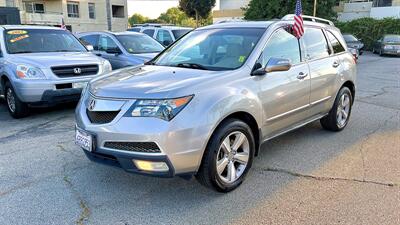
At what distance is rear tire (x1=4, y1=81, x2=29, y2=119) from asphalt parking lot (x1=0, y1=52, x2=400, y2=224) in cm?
129

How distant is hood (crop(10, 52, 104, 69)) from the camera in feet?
21.7

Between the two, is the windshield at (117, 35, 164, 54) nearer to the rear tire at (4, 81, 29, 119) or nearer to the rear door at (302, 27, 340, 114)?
the rear tire at (4, 81, 29, 119)

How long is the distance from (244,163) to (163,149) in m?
1.08

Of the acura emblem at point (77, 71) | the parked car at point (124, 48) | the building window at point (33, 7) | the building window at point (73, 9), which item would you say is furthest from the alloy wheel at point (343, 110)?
the building window at point (33, 7)

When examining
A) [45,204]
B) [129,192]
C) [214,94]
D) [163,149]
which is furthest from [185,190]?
[45,204]

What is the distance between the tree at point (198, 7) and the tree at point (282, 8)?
21323mm

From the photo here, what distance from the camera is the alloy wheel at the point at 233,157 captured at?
142 inches

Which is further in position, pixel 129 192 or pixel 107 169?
pixel 107 169

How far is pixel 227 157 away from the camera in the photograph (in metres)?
3.68

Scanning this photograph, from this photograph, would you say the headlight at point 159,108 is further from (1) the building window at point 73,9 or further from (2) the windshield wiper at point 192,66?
(1) the building window at point 73,9

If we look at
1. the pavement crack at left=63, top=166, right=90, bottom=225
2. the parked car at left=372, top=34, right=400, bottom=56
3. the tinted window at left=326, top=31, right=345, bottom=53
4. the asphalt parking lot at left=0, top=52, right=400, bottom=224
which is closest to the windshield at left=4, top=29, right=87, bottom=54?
the asphalt parking lot at left=0, top=52, right=400, bottom=224

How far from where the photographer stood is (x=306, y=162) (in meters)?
4.51

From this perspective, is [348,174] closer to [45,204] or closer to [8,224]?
[45,204]

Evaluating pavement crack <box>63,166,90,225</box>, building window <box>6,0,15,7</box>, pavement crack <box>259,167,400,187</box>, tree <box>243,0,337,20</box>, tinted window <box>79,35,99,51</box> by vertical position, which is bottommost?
pavement crack <box>63,166,90,225</box>
